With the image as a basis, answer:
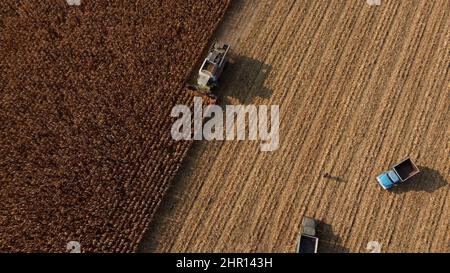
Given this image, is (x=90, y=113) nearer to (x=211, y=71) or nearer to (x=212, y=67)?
(x=211, y=71)

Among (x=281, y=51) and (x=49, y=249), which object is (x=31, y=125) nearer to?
(x=49, y=249)

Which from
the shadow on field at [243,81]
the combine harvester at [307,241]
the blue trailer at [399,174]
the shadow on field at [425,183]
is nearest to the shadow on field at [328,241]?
the combine harvester at [307,241]

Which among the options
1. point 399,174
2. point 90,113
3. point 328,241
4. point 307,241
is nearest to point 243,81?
point 90,113

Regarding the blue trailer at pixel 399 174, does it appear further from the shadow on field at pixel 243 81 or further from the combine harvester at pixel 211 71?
the combine harvester at pixel 211 71

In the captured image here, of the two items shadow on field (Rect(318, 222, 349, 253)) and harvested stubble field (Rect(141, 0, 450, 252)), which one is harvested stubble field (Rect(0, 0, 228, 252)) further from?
shadow on field (Rect(318, 222, 349, 253))

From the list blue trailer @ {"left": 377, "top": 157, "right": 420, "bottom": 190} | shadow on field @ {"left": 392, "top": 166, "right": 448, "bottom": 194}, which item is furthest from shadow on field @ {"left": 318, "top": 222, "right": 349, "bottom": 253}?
shadow on field @ {"left": 392, "top": 166, "right": 448, "bottom": 194}

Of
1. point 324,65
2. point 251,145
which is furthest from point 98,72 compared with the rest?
point 324,65
